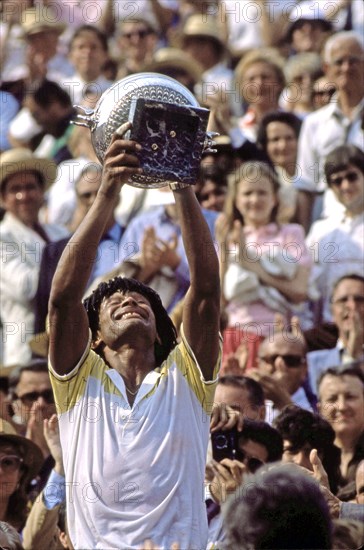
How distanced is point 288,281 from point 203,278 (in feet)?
14.3

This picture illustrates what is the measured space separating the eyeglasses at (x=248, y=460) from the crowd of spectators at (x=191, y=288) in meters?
0.02

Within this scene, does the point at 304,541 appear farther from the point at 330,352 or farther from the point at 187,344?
the point at 330,352

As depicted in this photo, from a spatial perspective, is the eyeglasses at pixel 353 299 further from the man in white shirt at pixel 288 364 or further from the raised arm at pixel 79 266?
the raised arm at pixel 79 266

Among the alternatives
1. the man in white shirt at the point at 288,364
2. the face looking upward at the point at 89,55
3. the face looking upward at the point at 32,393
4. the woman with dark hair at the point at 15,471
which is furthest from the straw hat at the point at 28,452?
the face looking upward at the point at 89,55

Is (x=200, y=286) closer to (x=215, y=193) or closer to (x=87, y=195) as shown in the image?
(x=215, y=193)

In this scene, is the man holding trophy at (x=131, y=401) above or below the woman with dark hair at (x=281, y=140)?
below

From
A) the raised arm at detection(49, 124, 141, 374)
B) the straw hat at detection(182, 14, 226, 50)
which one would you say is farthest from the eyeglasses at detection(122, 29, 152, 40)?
the raised arm at detection(49, 124, 141, 374)

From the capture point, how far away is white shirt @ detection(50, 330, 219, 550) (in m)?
6.37

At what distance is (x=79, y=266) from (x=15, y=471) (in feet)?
7.68

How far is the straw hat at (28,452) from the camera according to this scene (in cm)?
870

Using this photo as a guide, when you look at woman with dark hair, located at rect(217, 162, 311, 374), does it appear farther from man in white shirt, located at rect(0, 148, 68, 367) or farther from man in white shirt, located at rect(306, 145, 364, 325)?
man in white shirt, located at rect(0, 148, 68, 367)

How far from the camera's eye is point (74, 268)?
6547mm

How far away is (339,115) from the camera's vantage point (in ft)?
42.9

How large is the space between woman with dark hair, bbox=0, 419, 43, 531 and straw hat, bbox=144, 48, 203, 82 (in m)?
5.55
